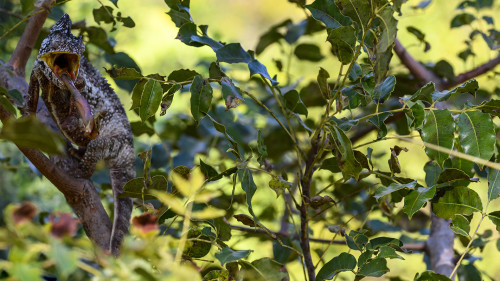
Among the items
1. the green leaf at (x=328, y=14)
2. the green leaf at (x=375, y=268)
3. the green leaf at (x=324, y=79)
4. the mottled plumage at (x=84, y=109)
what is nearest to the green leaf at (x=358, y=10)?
the green leaf at (x=328, y=14)

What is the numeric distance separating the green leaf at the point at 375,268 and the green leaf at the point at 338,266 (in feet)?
0.08

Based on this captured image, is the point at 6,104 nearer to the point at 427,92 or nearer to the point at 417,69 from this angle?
the point at 427,92

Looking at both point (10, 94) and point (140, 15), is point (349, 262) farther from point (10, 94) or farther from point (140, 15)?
point (140, 15)

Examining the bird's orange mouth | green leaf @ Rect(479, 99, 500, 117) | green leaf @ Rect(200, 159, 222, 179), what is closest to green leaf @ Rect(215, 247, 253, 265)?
green leaf @ Rect(200, 159, 222, 179)

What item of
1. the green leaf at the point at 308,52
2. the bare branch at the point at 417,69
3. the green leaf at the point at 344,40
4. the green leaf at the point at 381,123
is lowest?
the green leaf at the point at 381,123

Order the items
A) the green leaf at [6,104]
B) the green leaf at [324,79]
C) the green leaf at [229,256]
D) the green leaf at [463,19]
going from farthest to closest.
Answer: the green leaf at [463,19] < the green leaf at [324,79] < the green leaf at [6,104] < the green leaf at [229,256]

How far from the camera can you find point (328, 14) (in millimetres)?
807

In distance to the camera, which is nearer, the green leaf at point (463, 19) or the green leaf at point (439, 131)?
the green leaf at point (439, 131)

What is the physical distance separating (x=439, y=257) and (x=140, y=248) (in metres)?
1.03

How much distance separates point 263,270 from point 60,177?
37 cm

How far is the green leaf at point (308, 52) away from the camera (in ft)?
4.87

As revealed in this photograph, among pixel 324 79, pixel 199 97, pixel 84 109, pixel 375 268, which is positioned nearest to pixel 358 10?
pixel 324 79

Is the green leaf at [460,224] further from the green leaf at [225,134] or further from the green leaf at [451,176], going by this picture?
the green leaf at [225,134]

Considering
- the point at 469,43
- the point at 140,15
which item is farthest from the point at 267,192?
the point at 140,15
